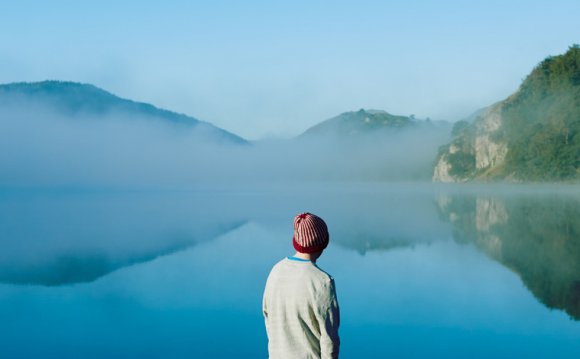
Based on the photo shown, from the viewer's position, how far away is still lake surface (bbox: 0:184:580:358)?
10.0 meters

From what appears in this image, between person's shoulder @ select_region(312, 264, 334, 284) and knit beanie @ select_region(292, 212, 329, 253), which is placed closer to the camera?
person's shoulder @ select_region(312, 264, 334, 284)

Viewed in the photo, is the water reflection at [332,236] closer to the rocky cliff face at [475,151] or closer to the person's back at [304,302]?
the person's back at [304,302]

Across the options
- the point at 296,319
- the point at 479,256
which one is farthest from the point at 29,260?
the point at 296,319

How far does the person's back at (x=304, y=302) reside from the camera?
387 cm

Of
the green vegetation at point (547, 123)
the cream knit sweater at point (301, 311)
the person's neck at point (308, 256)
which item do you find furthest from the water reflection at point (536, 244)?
the green vegetation at point (547, 123)

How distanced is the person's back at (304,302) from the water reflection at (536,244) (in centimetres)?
890

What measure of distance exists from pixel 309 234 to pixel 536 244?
66.3ft

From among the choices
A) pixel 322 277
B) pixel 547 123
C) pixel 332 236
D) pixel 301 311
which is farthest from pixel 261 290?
pixel 547 123

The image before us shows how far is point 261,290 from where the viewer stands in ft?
48.1

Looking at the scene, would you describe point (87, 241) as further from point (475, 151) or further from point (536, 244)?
point (475, 151)

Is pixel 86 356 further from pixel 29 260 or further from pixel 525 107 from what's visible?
pixel 525 107

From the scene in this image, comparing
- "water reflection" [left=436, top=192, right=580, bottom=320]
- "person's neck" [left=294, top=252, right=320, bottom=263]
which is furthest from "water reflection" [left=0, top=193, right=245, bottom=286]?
"person's neck" [left=294, top=252, right=320, bottom=263]

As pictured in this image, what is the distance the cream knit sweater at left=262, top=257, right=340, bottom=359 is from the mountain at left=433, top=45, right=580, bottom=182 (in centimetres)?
10432

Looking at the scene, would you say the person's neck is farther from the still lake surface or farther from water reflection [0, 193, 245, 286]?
water reflection [0, 193, 245, 286]
